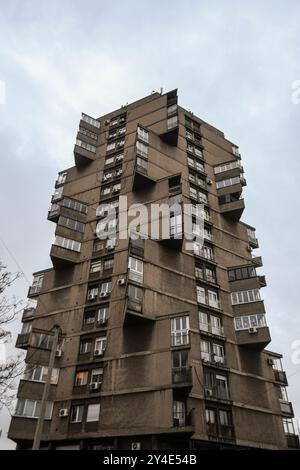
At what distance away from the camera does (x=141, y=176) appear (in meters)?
34.7

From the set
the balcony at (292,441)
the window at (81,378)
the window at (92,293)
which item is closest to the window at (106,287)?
the window at (92,293)

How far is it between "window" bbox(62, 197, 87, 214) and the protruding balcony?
5404 millimetres

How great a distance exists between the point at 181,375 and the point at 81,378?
7971mm

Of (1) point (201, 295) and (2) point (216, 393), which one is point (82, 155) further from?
(2) point (216, 393)

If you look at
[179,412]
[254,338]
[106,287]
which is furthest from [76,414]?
[254,338]

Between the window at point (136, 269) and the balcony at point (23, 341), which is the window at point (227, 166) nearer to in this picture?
the window at point (136, 269)

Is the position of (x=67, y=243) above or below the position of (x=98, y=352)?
above

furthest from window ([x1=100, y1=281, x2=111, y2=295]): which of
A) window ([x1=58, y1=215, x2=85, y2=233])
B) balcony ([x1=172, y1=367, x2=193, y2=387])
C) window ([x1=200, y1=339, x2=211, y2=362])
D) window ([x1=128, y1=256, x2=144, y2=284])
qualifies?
balcony ([x1=172, y1=367, x2=193, y2=387])

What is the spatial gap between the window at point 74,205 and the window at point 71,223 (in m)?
1.37

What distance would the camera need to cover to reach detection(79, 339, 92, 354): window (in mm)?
28172

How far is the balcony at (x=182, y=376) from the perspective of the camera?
23.3m

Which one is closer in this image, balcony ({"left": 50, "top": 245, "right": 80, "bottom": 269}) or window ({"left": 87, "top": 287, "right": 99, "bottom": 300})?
window ({"left": 87, "top": 287, "right": 99, "bottom": 300})

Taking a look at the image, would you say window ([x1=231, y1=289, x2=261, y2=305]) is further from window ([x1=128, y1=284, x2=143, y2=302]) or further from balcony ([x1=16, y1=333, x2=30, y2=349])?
balcony ([x1=16, y1=333, x2=30, y2=349])
